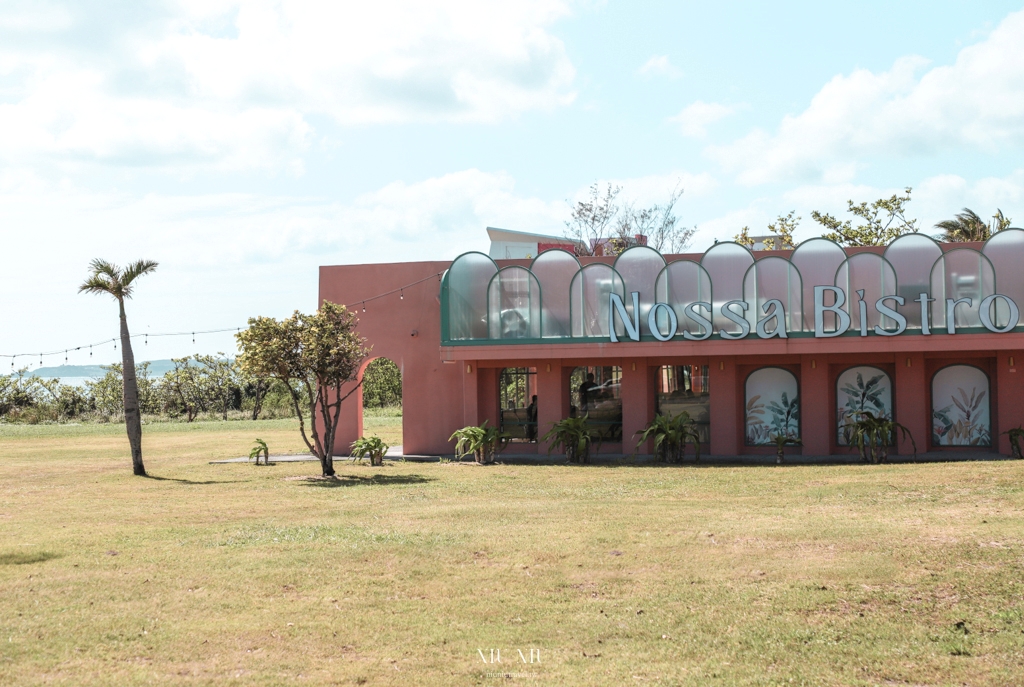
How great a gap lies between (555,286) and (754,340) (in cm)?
473

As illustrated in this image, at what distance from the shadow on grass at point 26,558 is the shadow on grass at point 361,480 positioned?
725 cm

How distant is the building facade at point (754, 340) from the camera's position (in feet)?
69.7

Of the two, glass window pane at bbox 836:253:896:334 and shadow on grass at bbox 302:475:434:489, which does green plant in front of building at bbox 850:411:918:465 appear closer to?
glass window pane at bbox 836:253:896:334

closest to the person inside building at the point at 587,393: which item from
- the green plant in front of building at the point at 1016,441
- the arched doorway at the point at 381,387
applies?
the green plant in front of building at the point at 1016,441

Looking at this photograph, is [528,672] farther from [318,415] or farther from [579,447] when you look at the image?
[318,415]

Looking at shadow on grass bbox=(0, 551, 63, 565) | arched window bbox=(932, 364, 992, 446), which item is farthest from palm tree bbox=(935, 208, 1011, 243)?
shadow on grass bbox=(0, 551, 63, 565)

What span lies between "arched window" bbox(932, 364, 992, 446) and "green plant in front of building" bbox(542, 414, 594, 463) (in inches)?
314

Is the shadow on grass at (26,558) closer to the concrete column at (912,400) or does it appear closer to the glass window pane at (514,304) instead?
the glass window pane at (514,304)

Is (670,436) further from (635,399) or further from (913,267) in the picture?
(913,267)

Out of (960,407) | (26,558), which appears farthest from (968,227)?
(26,558)

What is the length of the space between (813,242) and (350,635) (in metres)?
16.7

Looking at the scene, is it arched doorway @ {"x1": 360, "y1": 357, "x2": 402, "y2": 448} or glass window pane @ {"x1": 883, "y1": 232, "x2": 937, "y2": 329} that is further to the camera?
arched doorway @ {"x1": 360, "y1": 357, "x2": 402, "y2": 448}

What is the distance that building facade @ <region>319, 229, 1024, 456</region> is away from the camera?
21250 millimetres

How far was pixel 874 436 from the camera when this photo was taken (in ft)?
67.9
